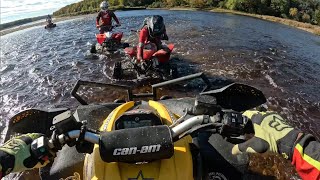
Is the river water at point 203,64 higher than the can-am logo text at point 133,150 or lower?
lower

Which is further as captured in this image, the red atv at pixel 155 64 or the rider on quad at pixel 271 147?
the red atv at pixel 155 64

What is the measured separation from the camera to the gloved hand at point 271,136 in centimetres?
245

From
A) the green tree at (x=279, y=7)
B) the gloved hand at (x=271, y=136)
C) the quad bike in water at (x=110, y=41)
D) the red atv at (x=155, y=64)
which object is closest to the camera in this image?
the gloved hand at (x=271, y=136)

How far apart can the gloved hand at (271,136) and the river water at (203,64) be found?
6.07 meters

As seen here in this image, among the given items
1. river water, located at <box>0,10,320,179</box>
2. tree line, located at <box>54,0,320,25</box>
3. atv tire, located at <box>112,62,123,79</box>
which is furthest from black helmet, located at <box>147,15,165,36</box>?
tree line, located at <box>54,0,320,25</box>

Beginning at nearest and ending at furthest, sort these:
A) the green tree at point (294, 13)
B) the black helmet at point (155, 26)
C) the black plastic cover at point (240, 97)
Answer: the black plastic cover at point (240, 97), the black helmet at point (155, 26), the green tree at point (294, 13)

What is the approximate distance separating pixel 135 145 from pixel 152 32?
28.1 ft

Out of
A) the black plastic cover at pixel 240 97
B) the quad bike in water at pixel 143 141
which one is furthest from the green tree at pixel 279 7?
the quad bike in water at pixel 143 141

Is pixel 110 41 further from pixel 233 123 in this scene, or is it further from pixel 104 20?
pixel 233 123

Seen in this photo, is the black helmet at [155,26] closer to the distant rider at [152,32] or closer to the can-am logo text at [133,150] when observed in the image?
the distant rider at [152,32]

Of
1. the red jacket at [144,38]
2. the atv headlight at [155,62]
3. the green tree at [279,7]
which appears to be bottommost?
the green tree at [279,7]

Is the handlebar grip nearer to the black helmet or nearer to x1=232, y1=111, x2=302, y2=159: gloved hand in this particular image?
x1=232, y1=111, x2=302, y2=159: gloved hand

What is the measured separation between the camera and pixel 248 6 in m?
34.7

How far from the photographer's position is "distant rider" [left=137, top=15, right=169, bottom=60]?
10.8 m
